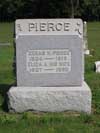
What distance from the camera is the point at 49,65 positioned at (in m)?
8.03

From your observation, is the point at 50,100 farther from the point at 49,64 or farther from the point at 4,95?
the point at 4,95

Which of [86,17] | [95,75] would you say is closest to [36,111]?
[95,75]

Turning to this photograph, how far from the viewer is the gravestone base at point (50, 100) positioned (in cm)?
773

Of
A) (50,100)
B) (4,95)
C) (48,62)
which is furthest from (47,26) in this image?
(4,95)

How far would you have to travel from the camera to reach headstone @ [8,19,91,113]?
25.5 ft

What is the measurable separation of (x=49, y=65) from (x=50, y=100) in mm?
585

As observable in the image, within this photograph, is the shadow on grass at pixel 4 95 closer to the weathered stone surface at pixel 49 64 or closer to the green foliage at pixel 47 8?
the weathered stone surface at pixel 49 64

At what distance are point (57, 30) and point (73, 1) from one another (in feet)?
181

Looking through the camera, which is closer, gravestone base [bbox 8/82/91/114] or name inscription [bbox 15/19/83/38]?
gravestone base [bbox 8/82/91/114]

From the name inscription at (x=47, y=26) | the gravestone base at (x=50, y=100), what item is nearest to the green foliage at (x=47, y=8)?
Result: the name inscription at (x=47, y=26)

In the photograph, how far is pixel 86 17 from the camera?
82.6 m

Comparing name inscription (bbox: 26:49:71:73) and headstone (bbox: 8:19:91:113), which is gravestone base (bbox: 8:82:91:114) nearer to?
headstone (bbox: 8:19:91:113)

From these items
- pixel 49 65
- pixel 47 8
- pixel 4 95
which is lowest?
pixel 4 95

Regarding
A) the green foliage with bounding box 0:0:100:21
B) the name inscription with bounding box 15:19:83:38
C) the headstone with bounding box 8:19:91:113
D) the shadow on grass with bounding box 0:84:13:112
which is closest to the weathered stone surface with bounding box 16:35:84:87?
the headstone with bounding box 8:19:91:113
